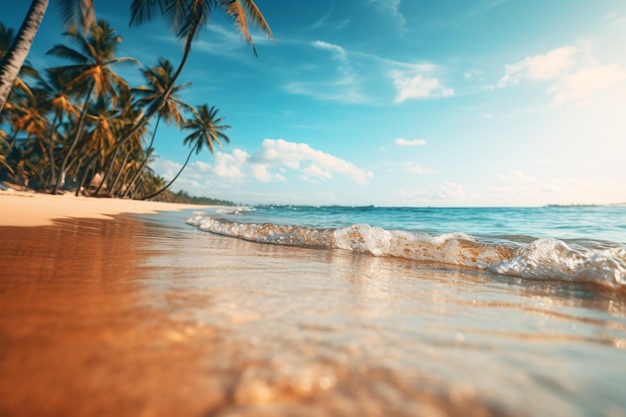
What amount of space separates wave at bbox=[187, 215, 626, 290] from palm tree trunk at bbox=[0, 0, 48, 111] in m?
5.08

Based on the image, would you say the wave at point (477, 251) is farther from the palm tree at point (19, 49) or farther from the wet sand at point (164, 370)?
the palm tree at point (19, 49)

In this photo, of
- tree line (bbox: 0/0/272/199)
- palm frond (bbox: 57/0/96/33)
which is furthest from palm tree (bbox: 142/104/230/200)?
palm frond (bbox: 57/0/96/33)

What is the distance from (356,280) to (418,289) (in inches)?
16.4

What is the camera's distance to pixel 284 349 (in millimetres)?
862

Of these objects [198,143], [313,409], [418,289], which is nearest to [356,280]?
[418,289]

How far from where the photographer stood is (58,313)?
101 cm

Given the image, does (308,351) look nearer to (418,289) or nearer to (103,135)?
(418,289)

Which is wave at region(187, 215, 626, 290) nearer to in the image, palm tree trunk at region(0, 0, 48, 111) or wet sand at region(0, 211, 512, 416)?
wet sand at region(0, 211, 512, 416)

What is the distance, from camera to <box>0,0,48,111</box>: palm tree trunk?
548 centimetres

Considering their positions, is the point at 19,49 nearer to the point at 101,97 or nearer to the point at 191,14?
the point at 191,14

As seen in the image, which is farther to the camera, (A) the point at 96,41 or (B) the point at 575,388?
(A) the point at 96,41

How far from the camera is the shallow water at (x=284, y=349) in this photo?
0.61 m

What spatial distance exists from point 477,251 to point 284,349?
3.42 m

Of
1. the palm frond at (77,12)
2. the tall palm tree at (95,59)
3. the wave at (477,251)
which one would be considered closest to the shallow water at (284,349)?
the wave at (477,251)
